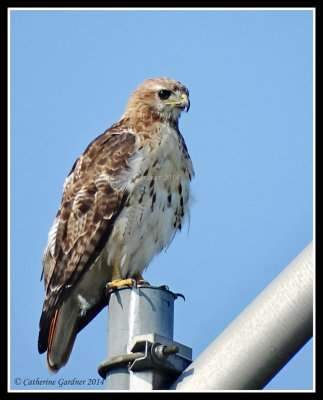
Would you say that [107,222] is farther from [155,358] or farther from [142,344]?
[155,358]

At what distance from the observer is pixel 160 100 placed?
663 cm

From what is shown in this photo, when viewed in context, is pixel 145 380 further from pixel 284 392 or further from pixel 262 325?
pixel 262 325

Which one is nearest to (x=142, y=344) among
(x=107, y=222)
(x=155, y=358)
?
(x=155, y=358)

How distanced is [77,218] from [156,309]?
8.24ft

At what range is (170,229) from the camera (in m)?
6.09

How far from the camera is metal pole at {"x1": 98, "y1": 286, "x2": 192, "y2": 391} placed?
3205 mm

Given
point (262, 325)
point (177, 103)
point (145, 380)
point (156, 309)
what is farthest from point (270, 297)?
point (177, 103)

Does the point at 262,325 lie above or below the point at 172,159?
below

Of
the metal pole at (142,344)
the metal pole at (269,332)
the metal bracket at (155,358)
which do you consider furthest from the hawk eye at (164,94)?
the metal pole at (269,332)

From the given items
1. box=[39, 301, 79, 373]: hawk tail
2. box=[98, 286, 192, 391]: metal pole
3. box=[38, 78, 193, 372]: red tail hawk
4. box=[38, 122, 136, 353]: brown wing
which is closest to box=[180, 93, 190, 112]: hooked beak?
box=[38, 78, 193, 372]: red tail hawk

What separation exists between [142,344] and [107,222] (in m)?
2.60

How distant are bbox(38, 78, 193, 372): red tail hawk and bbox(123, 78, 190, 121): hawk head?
0.96 ft

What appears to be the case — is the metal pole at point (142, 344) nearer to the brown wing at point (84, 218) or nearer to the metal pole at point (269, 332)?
the metal pole at point (269, 332)

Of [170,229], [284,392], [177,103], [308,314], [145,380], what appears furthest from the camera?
[177,103]
